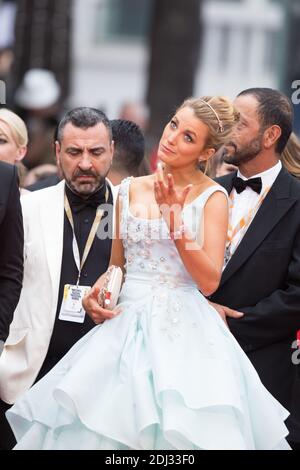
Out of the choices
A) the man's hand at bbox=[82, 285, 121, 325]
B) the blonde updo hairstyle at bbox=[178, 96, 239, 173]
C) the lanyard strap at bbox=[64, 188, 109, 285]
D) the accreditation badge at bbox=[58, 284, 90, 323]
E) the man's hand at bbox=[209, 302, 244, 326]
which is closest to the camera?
the man's hand at bbox=[82, 285, 121, 325]

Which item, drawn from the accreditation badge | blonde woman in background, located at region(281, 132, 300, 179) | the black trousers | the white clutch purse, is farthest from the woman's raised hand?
blonde woman in background, located at region(281, 132, 300, 179)

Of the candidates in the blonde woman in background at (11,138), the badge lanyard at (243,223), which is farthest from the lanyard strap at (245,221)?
the blonde woman in background at (11,138)

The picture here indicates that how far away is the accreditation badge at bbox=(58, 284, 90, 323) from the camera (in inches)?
274

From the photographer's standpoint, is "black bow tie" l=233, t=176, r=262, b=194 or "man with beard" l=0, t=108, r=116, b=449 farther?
"black bow tie" l=233, t=176, r=262, b=194

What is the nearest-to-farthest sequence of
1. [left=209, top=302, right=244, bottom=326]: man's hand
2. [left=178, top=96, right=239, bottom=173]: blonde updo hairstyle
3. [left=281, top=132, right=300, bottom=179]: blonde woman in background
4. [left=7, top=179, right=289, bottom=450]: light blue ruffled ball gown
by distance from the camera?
[left=7, top=179, right=289, bottom=450]: light blue ruffled ball gown < [left=178, top=96, right=239, bottom=173]: blonde updo hairstyle < [left=209, top=302, right=244, bottom=326]: man's hand < [left=281, top=132, right=300, bottom=179]: blonde woman in background

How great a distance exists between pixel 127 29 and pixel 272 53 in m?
4.95

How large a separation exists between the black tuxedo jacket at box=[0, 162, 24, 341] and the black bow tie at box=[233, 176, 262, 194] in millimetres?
1596

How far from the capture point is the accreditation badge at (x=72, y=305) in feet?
22.9

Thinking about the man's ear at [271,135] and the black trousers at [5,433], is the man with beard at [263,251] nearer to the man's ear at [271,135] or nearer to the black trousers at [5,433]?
the man's ear at [271,135]

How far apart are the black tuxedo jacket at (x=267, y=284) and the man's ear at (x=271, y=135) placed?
31 centimetres

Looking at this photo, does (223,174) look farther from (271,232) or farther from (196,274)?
(196,274)

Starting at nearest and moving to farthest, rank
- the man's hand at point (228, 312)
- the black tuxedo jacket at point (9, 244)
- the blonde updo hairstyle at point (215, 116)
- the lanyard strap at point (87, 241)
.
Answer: the black tuxedo jacket at point (9, 244) → the blonde updo hairstyle at point (215, 116) → the man's hand at point (228, 312) → the lanyard strap at point (87, 241)

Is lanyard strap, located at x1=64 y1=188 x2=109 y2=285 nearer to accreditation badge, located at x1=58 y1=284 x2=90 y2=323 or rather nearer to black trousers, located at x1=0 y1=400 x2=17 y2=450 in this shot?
accreditation badge, located at x1=58 y1=284 x2=90 y2=323

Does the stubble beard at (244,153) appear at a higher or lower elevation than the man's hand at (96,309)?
higher
